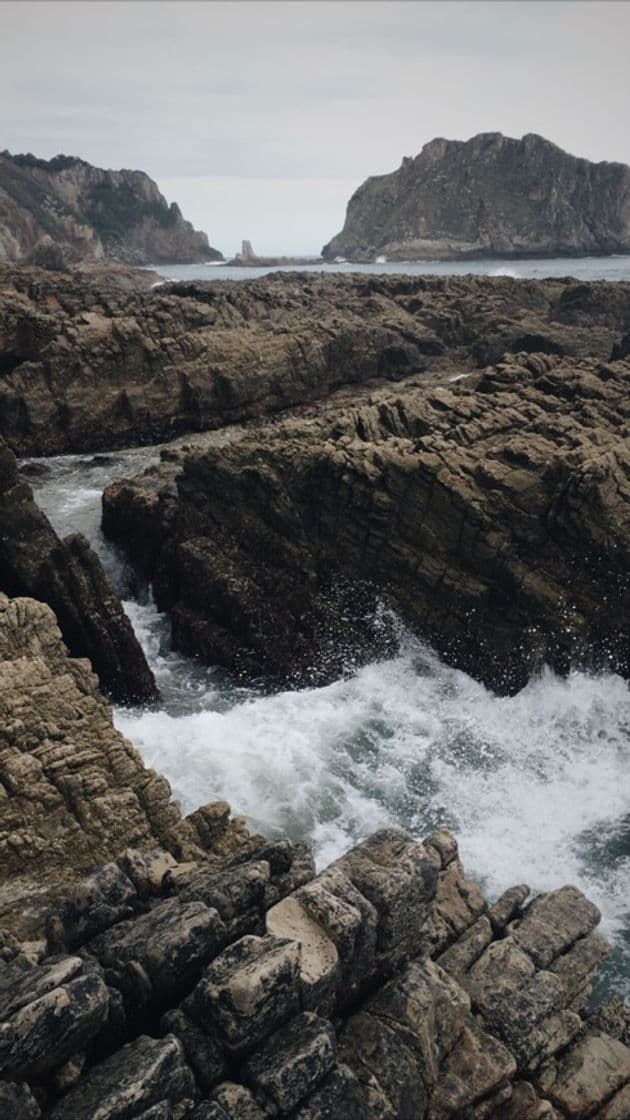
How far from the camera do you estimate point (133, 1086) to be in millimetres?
7973

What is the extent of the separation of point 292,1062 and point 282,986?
739 millimetres

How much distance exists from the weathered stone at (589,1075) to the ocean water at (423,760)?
4.46 meters

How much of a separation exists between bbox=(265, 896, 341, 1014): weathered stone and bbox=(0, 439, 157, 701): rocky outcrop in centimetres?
1360

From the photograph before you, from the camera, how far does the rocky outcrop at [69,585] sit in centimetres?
2186

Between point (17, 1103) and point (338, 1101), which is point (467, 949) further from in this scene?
point (17, 1103)

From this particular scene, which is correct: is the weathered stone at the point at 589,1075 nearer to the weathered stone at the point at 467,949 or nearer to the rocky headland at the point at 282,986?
the rocky headland at the point at 282,986

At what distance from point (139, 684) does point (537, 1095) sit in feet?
51.2

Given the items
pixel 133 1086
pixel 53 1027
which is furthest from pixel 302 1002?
pixel 53 1027

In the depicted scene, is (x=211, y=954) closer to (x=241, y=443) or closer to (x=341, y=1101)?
(x=341, y=1101)

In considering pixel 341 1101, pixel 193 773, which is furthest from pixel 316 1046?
pixel 193 773

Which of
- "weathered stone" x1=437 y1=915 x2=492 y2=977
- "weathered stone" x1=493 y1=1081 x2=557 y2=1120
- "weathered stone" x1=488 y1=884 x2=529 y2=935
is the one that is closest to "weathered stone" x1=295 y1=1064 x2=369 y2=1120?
"weathered stone" x1=493 y1=1081 x2=557 y2=1120

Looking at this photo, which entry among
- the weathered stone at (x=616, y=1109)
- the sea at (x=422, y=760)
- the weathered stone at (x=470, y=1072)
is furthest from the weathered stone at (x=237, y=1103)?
the sea at (x=422, y=760)

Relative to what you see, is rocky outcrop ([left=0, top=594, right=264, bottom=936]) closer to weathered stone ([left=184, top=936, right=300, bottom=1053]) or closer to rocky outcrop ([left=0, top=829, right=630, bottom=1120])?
rocky outcrop ([left=0, top=829, right=630, bottom=1120])

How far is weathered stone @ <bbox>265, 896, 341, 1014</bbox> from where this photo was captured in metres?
9.22
